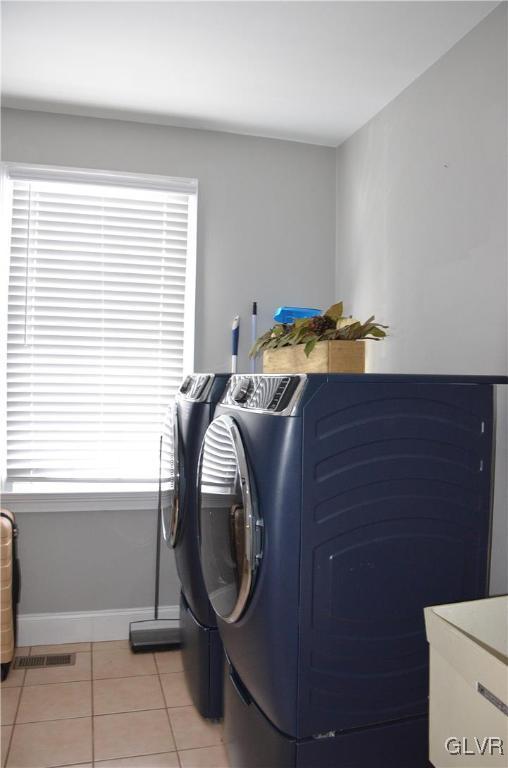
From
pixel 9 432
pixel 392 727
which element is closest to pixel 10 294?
pixel 9 432

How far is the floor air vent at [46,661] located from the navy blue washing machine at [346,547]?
48.4 inches

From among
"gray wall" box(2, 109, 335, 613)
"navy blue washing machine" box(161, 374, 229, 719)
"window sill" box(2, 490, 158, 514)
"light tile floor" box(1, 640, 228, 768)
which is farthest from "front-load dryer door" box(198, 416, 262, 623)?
"gray wall" box(2, 109, 335, 613)

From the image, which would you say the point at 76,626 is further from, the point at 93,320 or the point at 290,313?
the point at 290,313

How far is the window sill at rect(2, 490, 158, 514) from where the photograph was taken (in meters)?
2.78

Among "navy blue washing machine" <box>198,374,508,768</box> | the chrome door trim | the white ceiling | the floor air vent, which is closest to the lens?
"navy blue washing machine" <box>198,374,508,768</box>

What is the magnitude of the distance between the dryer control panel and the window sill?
124 centimetres

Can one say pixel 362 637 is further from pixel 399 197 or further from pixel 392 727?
pixel 399 197

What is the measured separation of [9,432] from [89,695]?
3.88 ft

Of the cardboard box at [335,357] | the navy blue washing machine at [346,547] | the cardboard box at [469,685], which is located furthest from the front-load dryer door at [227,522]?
the cardboard box at [469,685]

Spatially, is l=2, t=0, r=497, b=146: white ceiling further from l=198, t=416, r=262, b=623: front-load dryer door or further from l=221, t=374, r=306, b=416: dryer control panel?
l=198, t=416, r=262, b=623: front-load dryer door

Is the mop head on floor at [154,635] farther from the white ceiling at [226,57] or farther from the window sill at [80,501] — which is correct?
the white ceiling at [226,57]

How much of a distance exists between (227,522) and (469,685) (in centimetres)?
73

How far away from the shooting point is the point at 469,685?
1227 millimetres

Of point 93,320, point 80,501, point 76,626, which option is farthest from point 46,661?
point 93,320
